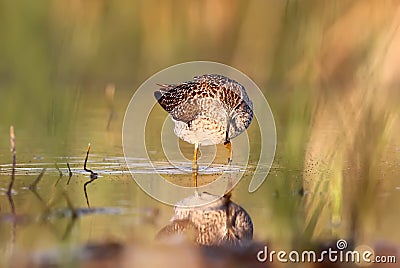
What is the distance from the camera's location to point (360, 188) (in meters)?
4.75

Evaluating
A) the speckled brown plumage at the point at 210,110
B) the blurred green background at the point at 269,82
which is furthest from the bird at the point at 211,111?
the blurred green background at the point at 269,82

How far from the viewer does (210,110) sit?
7422 millimetres

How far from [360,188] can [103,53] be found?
24.5 ft

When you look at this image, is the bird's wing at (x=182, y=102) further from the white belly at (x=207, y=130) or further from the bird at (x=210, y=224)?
the bird at (x=210, y=224)

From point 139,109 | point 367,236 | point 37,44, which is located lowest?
point 367,236

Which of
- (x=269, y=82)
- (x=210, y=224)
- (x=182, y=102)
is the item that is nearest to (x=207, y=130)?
(x=182, y=102)

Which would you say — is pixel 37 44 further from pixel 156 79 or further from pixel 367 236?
pixel 367 236

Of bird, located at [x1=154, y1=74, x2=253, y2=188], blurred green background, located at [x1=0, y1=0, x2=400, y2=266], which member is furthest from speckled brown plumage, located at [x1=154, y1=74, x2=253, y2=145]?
blurred green background, located at [x1=0, y1=0, x2=400, y2=266]

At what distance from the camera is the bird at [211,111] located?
7.36m

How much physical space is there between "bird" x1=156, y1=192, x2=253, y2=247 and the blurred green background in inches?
4.5

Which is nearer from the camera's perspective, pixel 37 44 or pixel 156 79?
pixel 37 44

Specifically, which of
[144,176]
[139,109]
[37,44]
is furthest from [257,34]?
[144,176]

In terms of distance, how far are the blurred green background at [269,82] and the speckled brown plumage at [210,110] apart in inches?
19.1

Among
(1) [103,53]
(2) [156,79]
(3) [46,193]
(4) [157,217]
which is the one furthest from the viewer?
(1) [103,53]
